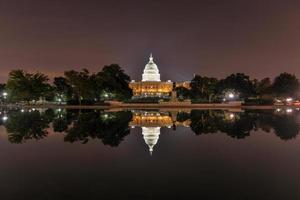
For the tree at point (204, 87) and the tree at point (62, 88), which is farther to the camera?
the tree at point (204, 87)

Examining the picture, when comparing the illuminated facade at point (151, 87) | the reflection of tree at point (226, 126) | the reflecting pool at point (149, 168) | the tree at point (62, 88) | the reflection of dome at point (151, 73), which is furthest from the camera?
the reflection of dome at point (151, 73)

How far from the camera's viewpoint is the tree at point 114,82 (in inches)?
3583

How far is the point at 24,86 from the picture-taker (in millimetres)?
88438

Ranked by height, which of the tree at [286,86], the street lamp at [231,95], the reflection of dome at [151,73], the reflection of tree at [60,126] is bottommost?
the reflection of tree at [60,126]

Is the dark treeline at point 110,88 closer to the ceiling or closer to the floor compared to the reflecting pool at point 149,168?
closer to the ceiling

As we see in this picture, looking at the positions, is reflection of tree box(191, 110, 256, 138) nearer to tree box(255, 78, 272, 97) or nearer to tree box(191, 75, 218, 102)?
tree box(191, 75, 218, 102)

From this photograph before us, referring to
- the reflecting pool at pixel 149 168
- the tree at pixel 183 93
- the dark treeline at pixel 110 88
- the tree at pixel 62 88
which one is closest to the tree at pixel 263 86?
the dark treeline at pixel 110 88

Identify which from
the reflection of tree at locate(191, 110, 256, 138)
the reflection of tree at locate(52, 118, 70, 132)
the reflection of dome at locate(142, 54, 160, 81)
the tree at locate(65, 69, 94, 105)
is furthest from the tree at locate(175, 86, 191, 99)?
the reflection of tree at locate(52, 118, 70, 132)

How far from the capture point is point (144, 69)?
18475 centimetres

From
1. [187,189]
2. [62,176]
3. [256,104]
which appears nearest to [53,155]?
[62,176]

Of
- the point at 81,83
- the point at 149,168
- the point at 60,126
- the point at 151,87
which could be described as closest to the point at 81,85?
the point at 81,83

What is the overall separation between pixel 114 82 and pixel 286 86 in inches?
1746

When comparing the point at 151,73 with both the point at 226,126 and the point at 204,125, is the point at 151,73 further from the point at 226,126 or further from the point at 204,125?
the point at 226,126

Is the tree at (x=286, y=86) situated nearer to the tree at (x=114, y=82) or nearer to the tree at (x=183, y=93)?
the tree at (x=183, y=93)
